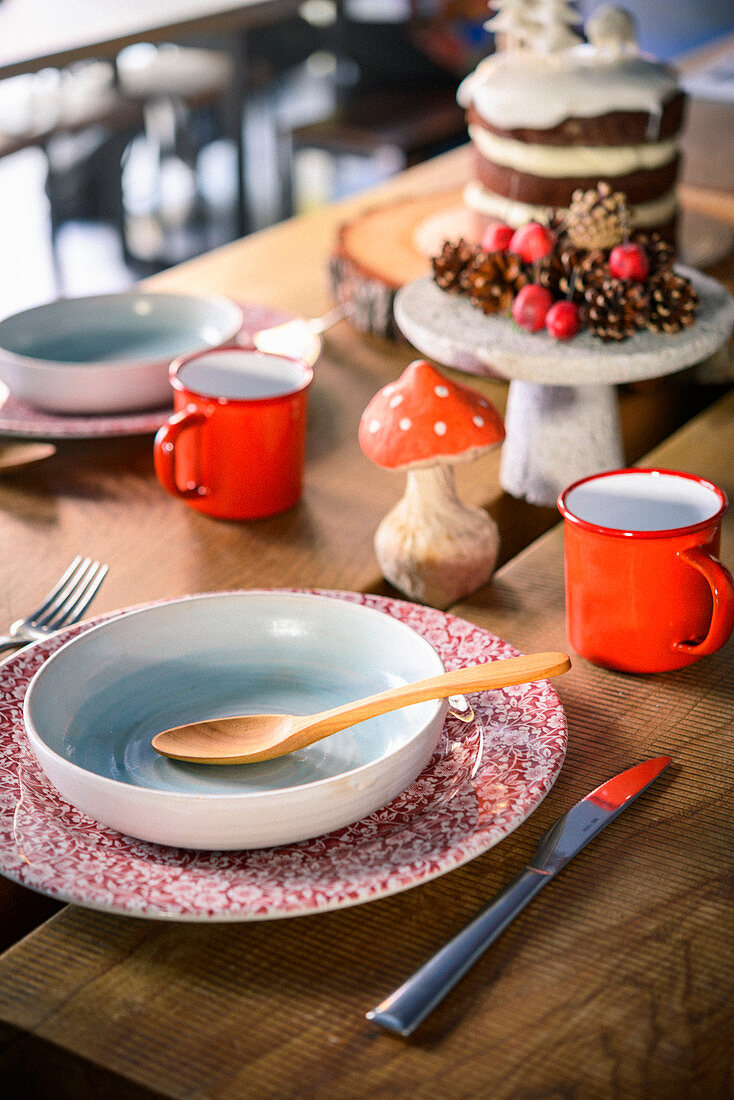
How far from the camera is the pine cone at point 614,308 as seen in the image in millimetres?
811

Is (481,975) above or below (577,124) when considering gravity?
below

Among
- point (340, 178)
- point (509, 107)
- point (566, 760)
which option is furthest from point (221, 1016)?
point (340, 178)

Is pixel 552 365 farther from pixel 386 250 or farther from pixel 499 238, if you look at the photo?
pixel 386 250

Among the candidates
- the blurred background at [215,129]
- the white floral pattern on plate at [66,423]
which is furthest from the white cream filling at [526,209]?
the blurred background at [215,129]

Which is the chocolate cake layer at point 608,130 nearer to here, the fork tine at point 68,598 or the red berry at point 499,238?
the red berry at point 499,238

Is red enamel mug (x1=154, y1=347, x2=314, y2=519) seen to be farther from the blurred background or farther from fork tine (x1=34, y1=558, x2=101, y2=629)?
the blurred background

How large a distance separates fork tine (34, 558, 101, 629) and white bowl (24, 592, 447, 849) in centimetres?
13

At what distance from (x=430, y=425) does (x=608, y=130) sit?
495 millimetres

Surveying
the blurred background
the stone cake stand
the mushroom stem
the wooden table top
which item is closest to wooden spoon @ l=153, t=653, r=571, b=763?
the mushroom stem

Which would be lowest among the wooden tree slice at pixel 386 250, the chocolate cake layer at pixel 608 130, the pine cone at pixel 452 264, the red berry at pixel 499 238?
the wooden tree slice at pixel 386 250

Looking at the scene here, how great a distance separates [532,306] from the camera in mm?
827

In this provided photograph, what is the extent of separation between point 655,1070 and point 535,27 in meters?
0.95

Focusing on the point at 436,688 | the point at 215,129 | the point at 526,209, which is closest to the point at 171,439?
the point at 436,688

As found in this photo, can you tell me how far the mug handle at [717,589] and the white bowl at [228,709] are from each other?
165mm
